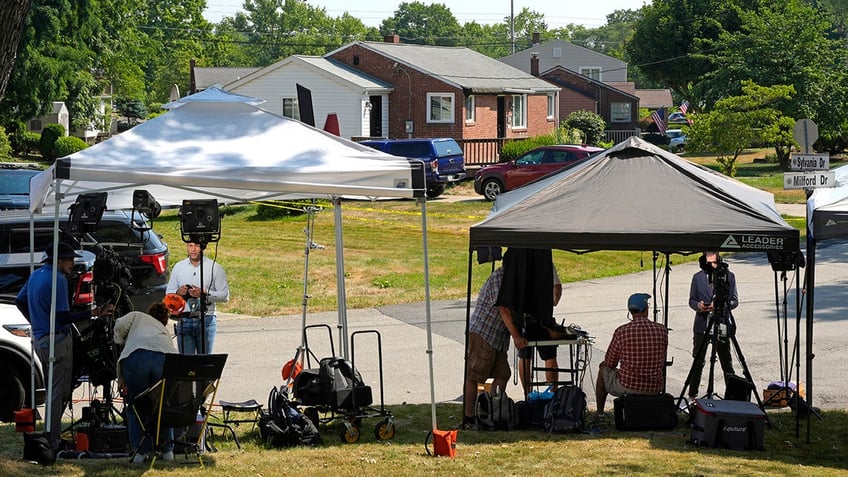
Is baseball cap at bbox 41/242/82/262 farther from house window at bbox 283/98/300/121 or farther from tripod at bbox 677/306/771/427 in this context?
house window at bbox 283/98/300/121

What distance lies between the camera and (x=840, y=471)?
8672 millimetres

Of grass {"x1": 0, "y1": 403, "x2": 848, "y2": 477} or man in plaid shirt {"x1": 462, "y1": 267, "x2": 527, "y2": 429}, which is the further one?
man in plaid shirt {"x1": 462, "y1": 267, "x2": 527, "y2": 429}

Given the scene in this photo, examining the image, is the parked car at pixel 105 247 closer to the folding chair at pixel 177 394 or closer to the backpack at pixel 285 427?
the backpack at pixel 285 427

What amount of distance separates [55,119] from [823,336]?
201ft

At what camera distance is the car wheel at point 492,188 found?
3438 centimetres

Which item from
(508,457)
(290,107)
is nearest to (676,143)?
(290,107)

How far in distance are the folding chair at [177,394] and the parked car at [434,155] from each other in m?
26.4

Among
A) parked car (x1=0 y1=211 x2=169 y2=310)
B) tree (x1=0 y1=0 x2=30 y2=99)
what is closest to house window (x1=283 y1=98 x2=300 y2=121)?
parked car (x1=0 y1=211 x2=169 y2=310)

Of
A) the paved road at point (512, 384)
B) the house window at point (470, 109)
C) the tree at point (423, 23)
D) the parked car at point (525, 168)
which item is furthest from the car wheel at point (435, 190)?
the tree at point (423, 23)

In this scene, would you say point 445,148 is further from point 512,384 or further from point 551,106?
point 512,384

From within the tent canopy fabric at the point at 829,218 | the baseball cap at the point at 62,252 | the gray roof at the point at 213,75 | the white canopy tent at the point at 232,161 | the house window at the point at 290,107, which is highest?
the gray roof at the point at 213,75

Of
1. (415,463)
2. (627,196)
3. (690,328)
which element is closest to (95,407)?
(415,463)

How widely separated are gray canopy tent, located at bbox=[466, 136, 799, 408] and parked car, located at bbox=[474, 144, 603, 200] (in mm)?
23262

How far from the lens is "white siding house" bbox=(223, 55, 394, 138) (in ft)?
150
